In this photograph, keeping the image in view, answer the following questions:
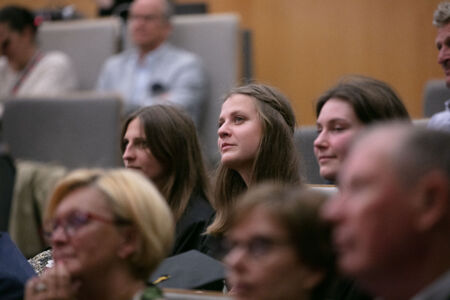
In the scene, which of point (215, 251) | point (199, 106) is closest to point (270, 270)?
point (215, 251)

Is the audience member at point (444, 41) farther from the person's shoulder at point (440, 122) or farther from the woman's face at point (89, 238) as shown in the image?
the woman's face at point (89, 238)

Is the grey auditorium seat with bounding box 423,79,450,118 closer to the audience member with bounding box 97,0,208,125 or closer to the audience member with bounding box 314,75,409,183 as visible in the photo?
the audience member with bounding box 314,75,409,183

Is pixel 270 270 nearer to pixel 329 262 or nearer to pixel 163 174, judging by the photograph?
pixel 329 262

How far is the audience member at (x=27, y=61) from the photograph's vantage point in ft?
8.72

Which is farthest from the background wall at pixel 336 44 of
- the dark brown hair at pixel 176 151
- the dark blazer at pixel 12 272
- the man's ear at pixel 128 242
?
the man's ear at pixel 128 242

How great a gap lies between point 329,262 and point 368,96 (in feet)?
1.96

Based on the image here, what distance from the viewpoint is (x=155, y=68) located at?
2574 mm

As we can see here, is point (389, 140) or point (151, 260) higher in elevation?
point (389, 140)

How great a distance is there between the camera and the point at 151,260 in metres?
0.90

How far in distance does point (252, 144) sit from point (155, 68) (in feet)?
4.04

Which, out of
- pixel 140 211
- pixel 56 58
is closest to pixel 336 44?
pixel 56 58

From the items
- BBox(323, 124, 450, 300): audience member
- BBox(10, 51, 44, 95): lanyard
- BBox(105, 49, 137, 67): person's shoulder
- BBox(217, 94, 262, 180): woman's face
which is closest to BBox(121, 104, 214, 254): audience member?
BBox(217, 94, 262, 180): woman's face

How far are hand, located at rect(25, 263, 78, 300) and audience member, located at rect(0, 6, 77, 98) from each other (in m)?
1.84

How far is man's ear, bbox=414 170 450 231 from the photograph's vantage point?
0.68 m
